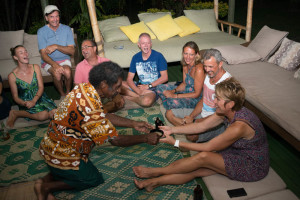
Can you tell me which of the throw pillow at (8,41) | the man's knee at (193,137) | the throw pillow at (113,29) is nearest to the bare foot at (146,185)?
the man's knee at (193,137)

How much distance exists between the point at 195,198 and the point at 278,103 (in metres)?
1.63

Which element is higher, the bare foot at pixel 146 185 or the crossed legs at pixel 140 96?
the crossed legs at pixel 140 96

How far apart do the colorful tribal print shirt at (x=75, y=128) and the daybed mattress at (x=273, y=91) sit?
6.19ft

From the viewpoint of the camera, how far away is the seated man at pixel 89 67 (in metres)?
3.60

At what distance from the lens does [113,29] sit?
18.5 feet

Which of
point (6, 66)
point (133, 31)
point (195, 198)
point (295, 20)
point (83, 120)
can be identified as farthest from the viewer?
point (295, 20)

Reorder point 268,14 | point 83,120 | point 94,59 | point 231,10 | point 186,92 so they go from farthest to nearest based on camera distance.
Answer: point 268,14
point 231,10
point 94,59
point 186,92
point 83,120

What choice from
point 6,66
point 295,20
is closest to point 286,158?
point 6,66

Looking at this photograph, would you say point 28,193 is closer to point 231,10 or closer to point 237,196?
point 237,196

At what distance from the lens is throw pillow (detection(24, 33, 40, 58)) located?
16.5 ft

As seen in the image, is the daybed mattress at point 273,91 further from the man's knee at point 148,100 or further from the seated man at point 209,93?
the man's knee at point 148,100

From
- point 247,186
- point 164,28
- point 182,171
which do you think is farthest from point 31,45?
point 247,186

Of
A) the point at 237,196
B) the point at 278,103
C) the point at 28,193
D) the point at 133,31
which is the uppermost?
the point at 133,31

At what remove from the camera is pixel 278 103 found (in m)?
2.92
